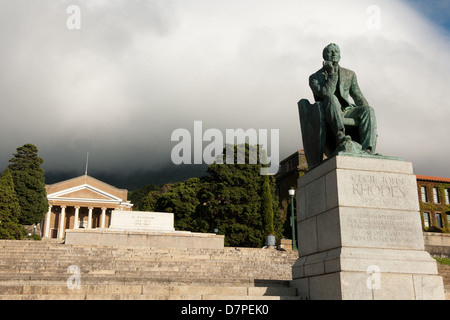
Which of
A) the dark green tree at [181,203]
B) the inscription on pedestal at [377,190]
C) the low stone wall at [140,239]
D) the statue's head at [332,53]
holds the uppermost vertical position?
the dark green tree at [181,203]

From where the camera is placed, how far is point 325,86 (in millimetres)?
7691

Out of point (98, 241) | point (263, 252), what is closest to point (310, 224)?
point (263, 252)

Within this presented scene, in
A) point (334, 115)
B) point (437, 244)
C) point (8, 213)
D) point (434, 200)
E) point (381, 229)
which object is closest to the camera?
point (381, 229)

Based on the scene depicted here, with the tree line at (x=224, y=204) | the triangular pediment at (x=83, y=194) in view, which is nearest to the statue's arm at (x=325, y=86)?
the tree line at (x=224, y=204)

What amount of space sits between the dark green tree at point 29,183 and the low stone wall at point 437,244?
3737 cm

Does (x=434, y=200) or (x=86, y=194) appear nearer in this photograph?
(x=434, y=200)

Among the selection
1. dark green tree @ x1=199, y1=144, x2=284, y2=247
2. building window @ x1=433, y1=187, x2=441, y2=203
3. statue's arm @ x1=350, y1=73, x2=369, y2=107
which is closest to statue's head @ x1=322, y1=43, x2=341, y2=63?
statue's arm @ x1=350, y1=73, x2=369, y2=107

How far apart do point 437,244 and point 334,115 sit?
24.7m

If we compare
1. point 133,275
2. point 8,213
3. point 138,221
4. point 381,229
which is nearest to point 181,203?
point 8,213

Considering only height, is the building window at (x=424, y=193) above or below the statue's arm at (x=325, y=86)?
above

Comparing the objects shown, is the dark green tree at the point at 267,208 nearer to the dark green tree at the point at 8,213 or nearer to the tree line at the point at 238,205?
the tree line at the point at 238,205

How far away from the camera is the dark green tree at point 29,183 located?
42391mm

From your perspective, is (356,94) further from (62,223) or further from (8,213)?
(62,223)

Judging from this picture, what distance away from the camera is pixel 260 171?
38.5m
